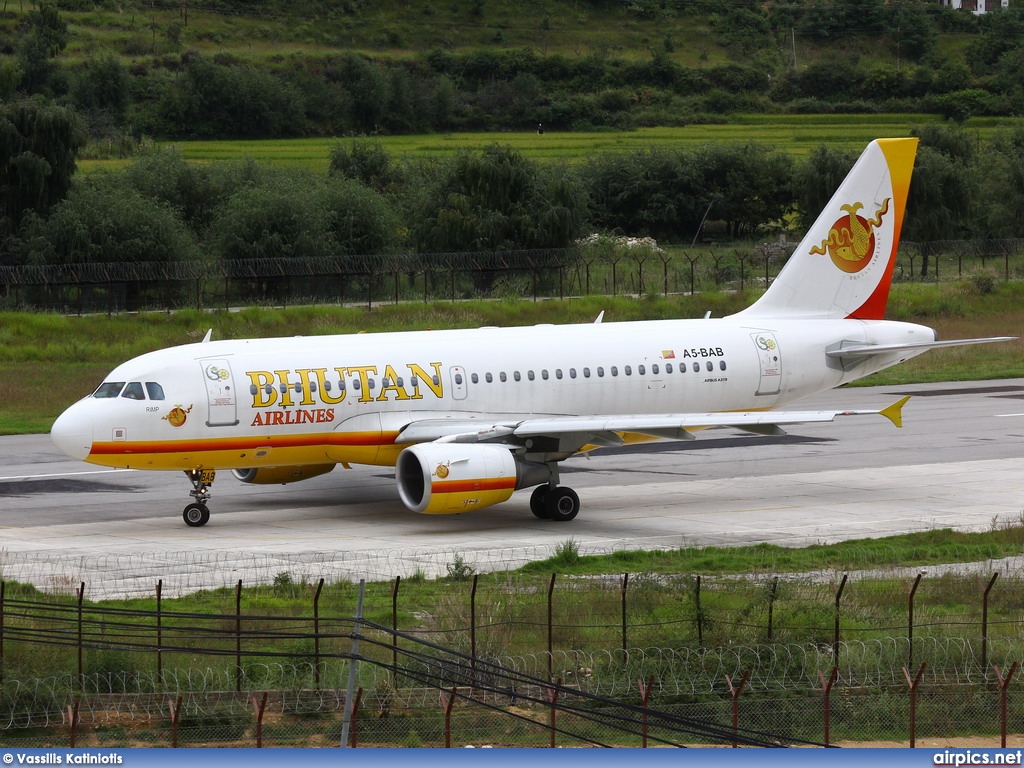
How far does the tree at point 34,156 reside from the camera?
8169cm

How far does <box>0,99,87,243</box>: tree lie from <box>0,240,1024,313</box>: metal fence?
8.73m

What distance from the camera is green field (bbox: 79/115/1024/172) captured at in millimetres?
132500

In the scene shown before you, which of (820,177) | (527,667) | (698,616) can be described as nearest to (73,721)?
(527,667)

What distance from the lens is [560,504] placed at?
3609cm

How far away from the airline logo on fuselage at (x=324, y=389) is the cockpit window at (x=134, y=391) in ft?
8.02

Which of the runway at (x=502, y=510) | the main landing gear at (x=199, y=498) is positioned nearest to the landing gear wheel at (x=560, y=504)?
the runway at (x=502, y=510)

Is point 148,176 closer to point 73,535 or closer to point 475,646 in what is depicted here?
point 73,535

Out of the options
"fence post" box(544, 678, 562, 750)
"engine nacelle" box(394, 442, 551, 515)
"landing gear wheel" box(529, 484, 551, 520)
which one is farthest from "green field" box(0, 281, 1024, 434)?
"fence post" box(544, 678, 562, 750)

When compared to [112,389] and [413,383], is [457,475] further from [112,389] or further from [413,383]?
[112,389]

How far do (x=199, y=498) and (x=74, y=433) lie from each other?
3.40m

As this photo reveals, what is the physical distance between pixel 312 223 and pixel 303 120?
73347 mm

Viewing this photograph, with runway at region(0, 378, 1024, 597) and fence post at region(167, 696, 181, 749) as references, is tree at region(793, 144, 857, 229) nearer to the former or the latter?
runway at region(0, 378, 1024, 597)

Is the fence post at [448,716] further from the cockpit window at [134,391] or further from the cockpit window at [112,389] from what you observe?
the cockpit window at [112,389]

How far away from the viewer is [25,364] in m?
61.8
